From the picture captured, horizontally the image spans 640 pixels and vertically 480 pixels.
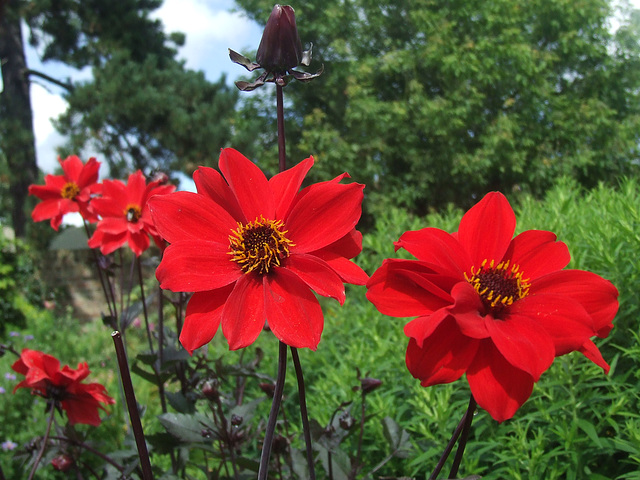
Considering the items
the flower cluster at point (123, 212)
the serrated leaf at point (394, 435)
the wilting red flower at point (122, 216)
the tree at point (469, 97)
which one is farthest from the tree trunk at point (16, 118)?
the serrated leaf at point (394, 435)

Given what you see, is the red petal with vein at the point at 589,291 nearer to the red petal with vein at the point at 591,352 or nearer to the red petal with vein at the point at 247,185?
the red petal with vein at the point at 591,352

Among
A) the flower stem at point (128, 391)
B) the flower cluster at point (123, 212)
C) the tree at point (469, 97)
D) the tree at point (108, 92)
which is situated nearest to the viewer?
the flower stem at point (128, 391)

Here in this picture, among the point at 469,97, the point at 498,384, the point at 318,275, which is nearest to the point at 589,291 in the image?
the point at 498,384

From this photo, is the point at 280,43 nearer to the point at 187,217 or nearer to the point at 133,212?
the point at 187,217

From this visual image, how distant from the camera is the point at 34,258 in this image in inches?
411

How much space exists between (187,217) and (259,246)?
11cm

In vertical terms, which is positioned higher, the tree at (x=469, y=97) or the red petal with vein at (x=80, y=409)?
the tree at (x=469, y=97)

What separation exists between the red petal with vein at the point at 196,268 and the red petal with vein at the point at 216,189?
70 mm

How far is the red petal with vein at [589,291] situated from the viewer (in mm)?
646

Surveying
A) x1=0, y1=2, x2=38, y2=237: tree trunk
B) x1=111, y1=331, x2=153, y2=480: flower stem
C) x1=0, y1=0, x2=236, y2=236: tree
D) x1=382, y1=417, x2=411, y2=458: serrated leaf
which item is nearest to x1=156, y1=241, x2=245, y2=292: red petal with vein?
x1=111, y1=331, x2=153, y2=480: flower stem

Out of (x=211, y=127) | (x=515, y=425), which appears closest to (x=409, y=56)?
(x=211, y=127)

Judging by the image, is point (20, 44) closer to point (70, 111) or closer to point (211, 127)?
point (70, 111)

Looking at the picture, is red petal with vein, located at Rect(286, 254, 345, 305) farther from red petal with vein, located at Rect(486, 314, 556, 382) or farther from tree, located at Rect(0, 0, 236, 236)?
tree, located at Rect(0, 0, 236, 236)

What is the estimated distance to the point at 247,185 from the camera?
0.75 meters
